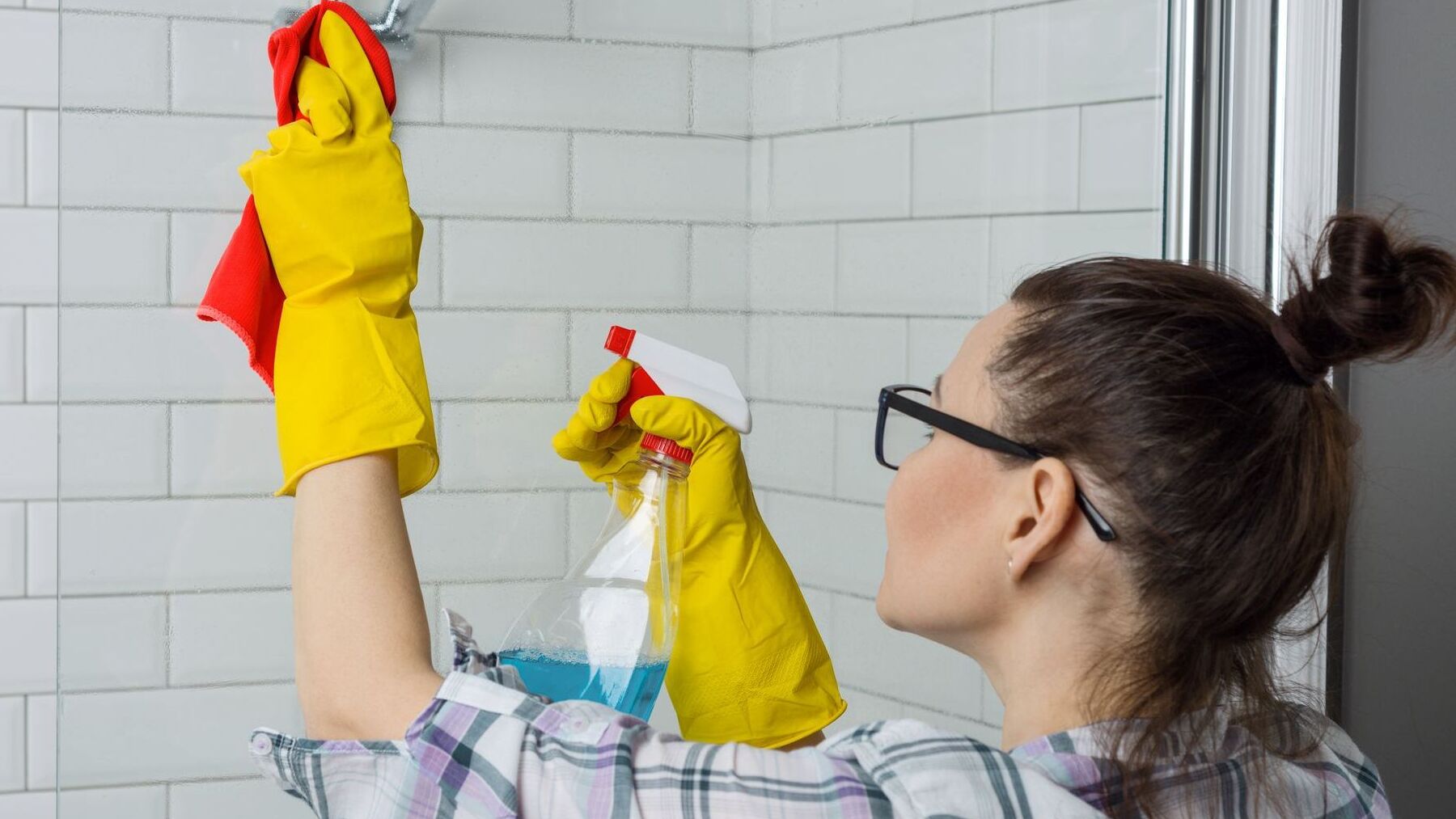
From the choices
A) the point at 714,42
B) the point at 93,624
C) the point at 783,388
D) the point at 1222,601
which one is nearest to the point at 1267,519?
the point at 1222,601

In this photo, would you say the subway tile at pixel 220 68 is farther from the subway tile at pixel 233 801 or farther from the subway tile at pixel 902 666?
the subway tile at pixel 902 666

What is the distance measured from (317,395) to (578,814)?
291 mm

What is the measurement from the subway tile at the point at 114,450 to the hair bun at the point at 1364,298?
0.67m

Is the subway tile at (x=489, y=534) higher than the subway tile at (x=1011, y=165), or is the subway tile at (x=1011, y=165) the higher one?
the subway tile at (x=1011, y=165)

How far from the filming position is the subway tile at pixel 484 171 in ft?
2.73

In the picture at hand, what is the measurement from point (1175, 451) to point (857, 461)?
1.32ft

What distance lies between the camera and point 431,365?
0.85 m

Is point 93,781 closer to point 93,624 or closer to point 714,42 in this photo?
point 93,624

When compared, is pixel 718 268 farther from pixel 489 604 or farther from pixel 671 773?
pixel 671 773

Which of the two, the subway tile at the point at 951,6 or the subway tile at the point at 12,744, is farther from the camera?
the subway tile at the point at 951,6

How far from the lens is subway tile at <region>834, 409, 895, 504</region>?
1.06 metres

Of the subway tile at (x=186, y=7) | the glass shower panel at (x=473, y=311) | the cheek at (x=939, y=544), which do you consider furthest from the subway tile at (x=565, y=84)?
the cheek at (x=939, y=544)

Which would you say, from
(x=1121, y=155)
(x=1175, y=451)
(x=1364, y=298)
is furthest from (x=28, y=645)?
(x=1121, y=155)

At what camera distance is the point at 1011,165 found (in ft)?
3.87
